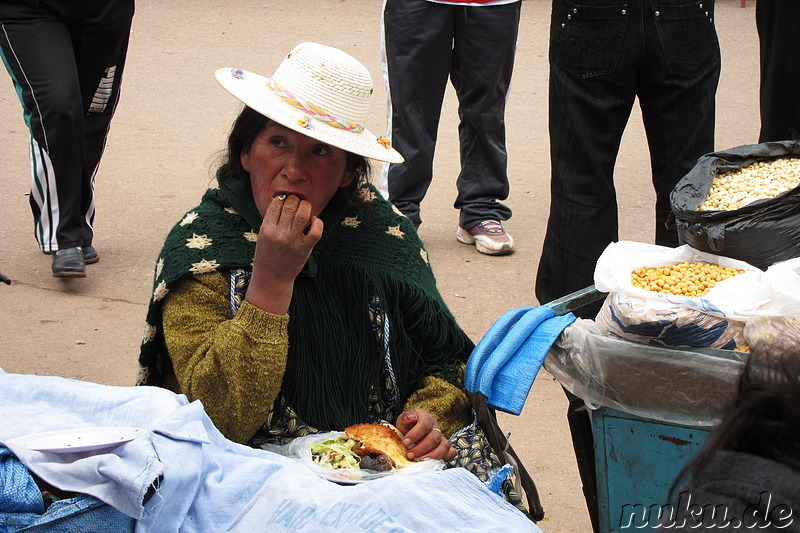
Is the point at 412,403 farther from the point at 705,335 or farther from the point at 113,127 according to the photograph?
the point at 113,127

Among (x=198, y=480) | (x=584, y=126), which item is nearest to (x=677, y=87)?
(x=584, y=126)

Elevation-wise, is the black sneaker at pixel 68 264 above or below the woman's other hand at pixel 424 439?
below

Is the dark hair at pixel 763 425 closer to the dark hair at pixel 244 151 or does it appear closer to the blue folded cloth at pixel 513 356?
the blue folded cloth at pixel 513 356

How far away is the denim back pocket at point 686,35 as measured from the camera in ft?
10.3

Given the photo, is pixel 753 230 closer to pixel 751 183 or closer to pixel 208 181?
pixel 751 183

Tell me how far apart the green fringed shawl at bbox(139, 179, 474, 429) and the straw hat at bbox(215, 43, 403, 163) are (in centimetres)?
20

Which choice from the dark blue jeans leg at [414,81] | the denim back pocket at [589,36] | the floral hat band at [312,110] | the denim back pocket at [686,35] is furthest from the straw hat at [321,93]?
the dark blue jeans leg at [414,81]

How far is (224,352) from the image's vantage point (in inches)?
77.6

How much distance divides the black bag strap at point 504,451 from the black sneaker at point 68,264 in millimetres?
2474

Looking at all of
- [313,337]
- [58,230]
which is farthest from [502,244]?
[313,337]

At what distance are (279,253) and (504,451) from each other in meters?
0.66

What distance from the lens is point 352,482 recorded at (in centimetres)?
192

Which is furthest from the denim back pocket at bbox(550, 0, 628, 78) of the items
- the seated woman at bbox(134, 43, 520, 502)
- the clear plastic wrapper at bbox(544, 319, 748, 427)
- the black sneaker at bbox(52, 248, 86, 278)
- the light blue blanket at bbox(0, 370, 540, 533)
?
the black sneaker at bbox(52, 248, 86, 278)

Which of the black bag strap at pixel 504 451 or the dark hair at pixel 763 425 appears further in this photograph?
the black bag strap at pixel 504 451
